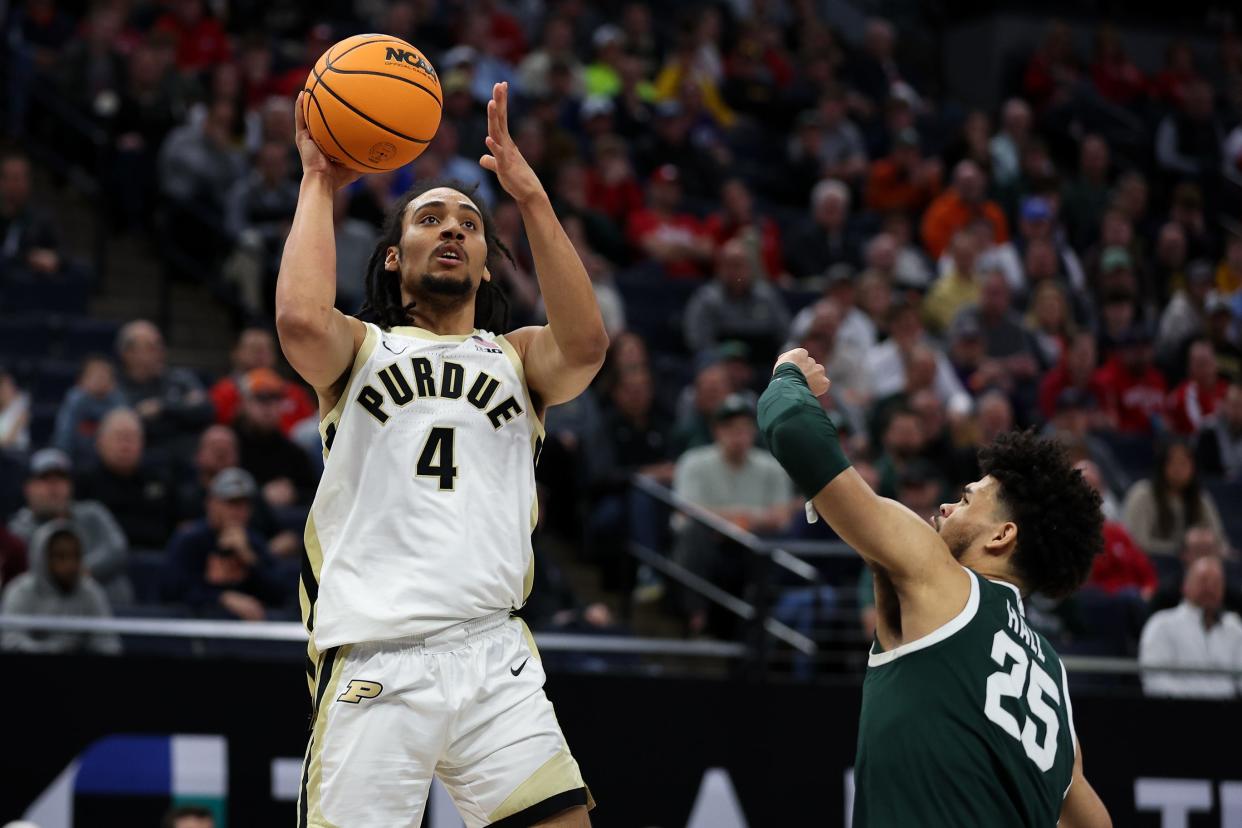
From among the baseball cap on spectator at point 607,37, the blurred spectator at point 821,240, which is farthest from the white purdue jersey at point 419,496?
the baseball cap on spectator at point 607,37

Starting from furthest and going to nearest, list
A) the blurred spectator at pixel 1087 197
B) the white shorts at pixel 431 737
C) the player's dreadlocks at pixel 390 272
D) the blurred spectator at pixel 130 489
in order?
the blurred spectator at pixel 1087 197, the blurred spectator at pixel 130 489, the player's dreadlocks at pixel 390 272, the white shorts at pixel 431 737

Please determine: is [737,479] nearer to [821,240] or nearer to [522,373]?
[821,240]

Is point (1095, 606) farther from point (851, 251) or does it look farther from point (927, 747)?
point (927, 747)

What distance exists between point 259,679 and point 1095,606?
16.4 ft

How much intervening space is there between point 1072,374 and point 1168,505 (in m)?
1.97

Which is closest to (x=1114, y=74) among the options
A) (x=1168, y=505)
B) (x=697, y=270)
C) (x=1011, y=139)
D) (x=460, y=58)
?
(x=1011, y=139)

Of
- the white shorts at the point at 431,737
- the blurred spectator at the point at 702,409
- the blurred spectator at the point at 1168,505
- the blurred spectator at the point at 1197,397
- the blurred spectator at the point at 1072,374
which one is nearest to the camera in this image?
the white shorts at the point at 431,737

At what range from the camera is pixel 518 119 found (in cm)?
1420

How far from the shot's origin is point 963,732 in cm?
396

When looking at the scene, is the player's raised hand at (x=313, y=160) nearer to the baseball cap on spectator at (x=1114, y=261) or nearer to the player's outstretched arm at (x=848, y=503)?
the player's outstretched arm at (x=848, y=503)

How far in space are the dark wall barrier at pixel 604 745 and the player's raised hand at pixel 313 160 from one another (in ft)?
12.1

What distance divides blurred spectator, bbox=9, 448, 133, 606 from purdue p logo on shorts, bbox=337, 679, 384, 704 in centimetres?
480

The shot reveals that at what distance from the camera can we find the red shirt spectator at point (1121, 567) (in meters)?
10.6

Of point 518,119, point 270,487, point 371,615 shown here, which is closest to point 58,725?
point 270,487
